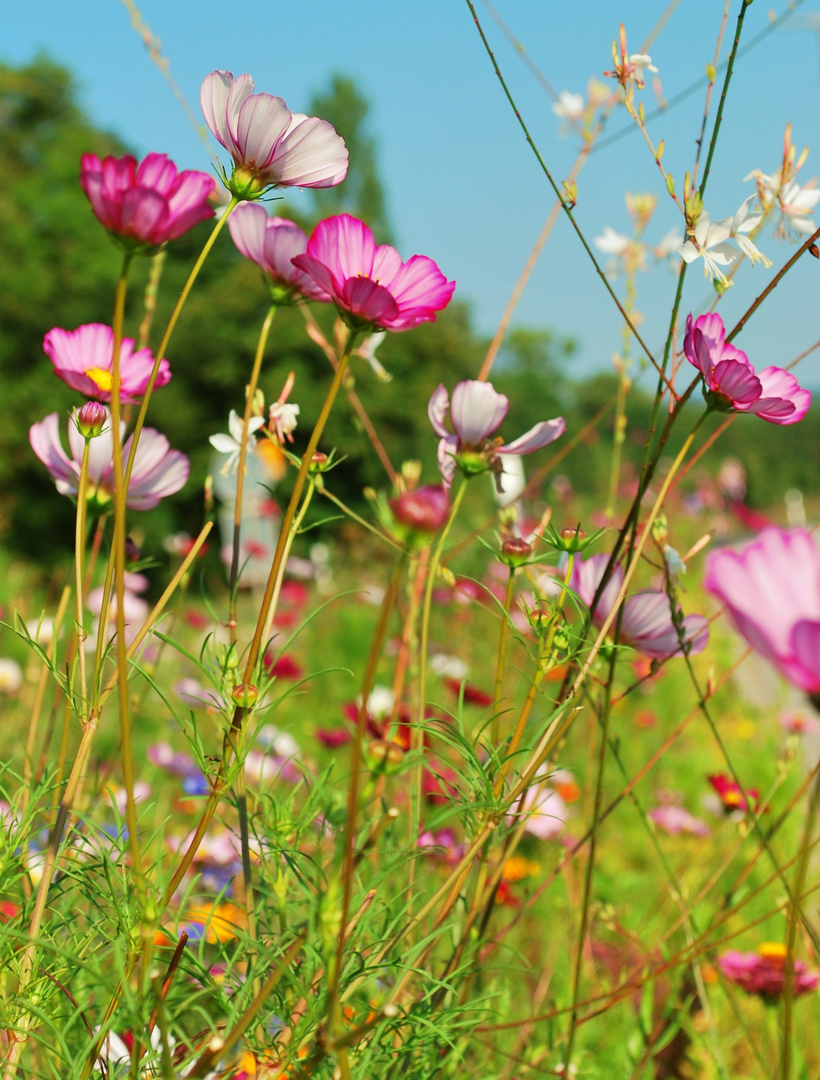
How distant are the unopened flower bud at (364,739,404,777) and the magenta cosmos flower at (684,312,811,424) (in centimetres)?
26

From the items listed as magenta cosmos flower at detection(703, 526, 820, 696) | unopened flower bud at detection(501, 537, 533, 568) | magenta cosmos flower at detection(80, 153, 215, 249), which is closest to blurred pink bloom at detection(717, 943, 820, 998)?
unopened flower bud at detection(501, 537, 533, 568)

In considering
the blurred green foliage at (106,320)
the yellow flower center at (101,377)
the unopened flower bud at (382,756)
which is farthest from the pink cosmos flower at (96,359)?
the blurred green foliage at (106,320)

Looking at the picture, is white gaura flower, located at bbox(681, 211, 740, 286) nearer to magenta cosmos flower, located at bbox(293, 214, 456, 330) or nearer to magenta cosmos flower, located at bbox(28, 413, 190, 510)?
magenta cosmos flower, located at bbox(293, 214, 456, 330)

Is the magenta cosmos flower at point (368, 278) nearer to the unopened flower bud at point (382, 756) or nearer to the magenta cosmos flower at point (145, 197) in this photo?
the magenta cosmos flower at point (145, 197)

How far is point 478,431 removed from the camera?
0.47 metres

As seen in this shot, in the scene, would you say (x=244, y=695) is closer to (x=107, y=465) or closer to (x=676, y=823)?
(x=107, y=465)

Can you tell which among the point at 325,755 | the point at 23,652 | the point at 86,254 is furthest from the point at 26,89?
the point at 325,755

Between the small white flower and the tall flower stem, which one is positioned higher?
the tall flower stem

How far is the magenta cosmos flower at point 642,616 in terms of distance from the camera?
0.52 metres

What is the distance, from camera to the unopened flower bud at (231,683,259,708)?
353mm

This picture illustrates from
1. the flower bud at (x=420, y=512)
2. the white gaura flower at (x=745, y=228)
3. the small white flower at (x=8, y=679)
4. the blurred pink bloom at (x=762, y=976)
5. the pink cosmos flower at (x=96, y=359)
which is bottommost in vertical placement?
the small white flower at (x=8, y=679)

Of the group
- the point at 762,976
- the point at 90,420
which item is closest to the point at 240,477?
the point at 90,420

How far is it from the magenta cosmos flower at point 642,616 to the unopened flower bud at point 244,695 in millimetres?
239

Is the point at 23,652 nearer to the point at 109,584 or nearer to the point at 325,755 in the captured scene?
the point at 325,755
